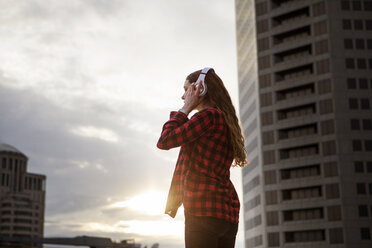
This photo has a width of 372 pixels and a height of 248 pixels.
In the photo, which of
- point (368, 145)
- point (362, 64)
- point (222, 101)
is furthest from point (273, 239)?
point (222, 101)

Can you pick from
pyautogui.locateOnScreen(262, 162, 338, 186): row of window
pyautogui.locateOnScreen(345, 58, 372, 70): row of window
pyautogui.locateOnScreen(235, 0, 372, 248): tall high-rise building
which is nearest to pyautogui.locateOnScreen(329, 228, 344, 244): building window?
pyautogui.locateOnScreen(235, 0, 372, 248): tall high-rise building

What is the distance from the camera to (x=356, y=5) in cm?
10306

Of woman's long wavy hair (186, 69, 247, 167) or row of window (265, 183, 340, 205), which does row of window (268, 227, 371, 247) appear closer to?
row of window (265, 183, 340, 205)

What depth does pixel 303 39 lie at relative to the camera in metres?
105

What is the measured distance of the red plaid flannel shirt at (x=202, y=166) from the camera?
4227mm

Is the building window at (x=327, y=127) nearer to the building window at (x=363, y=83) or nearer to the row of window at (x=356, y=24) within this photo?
the building window at (x=363, y=83)

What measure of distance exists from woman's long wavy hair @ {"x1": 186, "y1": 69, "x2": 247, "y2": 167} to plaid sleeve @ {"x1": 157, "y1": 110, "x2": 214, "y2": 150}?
0.22 m

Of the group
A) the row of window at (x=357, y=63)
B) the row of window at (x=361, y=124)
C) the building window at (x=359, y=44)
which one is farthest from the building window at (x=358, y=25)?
the row of window at (x=361, y=124)

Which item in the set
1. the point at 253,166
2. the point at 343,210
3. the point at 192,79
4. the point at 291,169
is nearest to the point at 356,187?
the point at 343,210

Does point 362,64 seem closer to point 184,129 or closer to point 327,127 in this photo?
point 327,127

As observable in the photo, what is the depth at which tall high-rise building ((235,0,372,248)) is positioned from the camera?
95188mm

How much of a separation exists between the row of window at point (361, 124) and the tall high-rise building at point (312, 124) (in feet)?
0.56

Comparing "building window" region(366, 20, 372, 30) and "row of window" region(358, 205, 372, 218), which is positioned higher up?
"building window" region(366, 20, 372, 30)

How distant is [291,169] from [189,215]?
100 m
